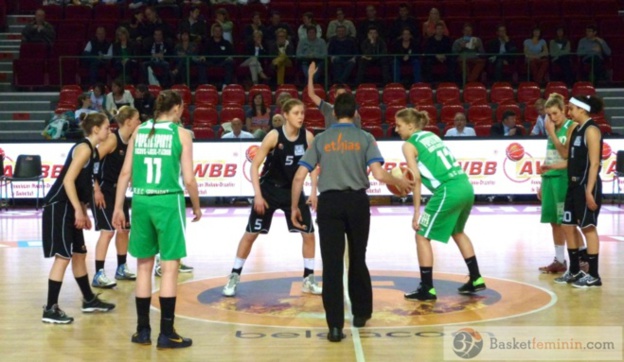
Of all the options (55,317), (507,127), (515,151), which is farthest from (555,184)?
(507,127)

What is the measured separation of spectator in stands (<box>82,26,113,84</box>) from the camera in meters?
20.8

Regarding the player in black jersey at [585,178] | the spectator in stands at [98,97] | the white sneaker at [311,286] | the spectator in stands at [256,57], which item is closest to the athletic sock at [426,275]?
the white sneaker at [311,286]

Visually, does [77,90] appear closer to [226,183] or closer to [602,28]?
[226,183]

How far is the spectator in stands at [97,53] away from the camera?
2075cm

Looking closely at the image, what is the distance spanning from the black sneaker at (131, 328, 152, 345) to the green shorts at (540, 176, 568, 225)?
15.3ft

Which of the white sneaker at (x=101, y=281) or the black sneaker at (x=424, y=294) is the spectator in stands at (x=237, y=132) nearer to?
the white sneaker at (x=101, y=281)

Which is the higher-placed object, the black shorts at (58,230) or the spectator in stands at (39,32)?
the spectator in stands at (39,32)

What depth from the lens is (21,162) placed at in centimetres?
1716

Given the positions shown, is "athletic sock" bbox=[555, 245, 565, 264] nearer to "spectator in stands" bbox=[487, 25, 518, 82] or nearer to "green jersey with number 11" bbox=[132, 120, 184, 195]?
"green jersey with number 11" bbox=[132, 120, 184, 195]

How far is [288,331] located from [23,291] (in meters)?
3.27

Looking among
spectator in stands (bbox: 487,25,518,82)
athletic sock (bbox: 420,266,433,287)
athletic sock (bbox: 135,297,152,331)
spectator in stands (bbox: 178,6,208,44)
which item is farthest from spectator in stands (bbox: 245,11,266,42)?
athletic sock (bbox: 135,297,152,331)

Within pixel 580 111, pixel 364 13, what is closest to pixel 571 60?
pixel 364 13

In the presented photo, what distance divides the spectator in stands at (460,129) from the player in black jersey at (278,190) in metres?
9.06

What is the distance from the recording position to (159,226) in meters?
7.13
